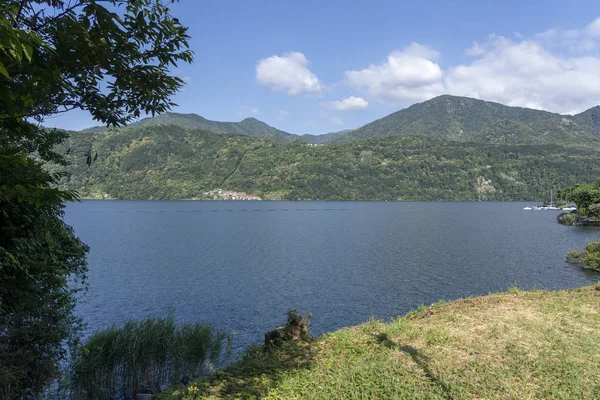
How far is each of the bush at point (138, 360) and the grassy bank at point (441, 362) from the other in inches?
242

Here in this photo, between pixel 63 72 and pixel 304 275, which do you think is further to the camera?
pixel 304 275

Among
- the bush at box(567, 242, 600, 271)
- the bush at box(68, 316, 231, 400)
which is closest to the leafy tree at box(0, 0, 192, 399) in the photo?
the bush at box(68, 316, 231, 400)

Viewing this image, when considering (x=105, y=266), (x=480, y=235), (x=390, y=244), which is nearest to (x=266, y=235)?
(x=390, y=244)

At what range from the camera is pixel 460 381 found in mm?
9555

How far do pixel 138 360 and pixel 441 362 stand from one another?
1372cm

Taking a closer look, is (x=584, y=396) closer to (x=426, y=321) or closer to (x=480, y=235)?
(x=426, y=321)

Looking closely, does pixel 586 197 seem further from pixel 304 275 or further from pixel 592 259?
pixel 304 275

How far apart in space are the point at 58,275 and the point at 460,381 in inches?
519

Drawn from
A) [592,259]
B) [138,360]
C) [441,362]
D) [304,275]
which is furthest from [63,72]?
[592,259]

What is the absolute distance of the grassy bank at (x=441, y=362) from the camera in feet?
30.2

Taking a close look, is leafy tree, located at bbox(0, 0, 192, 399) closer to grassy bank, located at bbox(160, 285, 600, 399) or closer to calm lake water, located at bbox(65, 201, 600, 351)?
grassy bank, located at bbox(160, 285, 600, 399)

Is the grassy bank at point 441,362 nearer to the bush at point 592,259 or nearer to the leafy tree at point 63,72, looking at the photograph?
the leafy tree at point 63,72

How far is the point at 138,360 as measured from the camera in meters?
17.5

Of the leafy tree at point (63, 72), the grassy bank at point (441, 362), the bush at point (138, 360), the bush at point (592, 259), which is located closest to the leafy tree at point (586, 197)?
the bush at point (592, 259)
